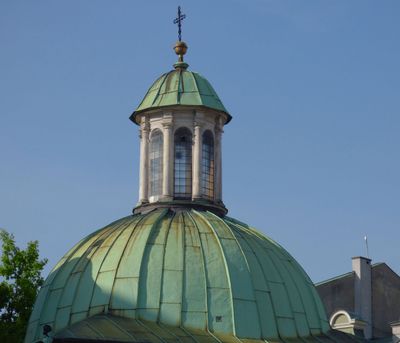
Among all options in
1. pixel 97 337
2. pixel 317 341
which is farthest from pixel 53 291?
pixel 317 341

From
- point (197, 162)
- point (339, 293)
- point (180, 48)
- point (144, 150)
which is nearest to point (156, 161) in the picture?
point (144, 150)

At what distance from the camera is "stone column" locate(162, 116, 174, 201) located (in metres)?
47.3

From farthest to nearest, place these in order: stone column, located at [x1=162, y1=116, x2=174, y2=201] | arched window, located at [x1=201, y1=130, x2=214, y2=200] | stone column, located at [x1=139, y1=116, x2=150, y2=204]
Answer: stone column, located at [x1=139, y1=116, x2=150, y2=204], arched window, located at [x1=201, y1=130, x2=214, y2=200], stone column, located at [x1=162, y1=116, x2=174, y2=201]

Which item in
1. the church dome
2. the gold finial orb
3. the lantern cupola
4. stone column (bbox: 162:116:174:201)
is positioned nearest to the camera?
the church dome

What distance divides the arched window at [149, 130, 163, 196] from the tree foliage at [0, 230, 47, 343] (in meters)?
6.47

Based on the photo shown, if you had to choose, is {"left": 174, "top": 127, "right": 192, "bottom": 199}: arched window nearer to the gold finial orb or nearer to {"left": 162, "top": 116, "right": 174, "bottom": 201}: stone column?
{"left": 162, "top": 116, "right": 174, "bottom": 201}: stone column

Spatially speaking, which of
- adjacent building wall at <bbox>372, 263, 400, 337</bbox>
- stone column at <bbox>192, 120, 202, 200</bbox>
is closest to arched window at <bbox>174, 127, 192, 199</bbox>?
Result: stone column at <bbox>192, 120, 202, 200</bbox>

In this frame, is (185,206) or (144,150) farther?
(144,150)

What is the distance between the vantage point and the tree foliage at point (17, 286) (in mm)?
49406

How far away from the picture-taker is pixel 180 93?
48.2 metres

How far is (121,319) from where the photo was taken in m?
42.1

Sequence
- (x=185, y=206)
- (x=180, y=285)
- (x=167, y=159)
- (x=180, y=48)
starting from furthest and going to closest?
1. (x=180, y=48)
2. (x=167, y=159)
3. (x=185, y=206)
4. (x=180, y=285)

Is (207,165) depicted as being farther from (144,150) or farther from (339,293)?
(339,293)

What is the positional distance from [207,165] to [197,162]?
3.18 ft
